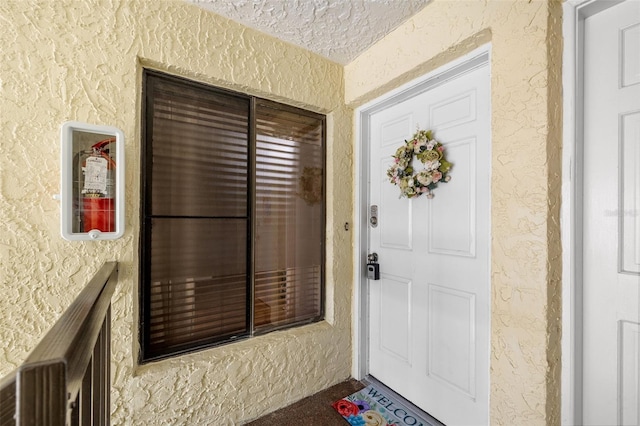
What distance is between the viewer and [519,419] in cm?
114

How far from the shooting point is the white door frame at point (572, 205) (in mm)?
1080

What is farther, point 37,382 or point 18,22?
point 18,22

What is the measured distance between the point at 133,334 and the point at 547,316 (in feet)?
6.18

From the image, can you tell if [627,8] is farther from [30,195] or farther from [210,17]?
[30,195]

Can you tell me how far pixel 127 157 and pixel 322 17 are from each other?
51.7 inches

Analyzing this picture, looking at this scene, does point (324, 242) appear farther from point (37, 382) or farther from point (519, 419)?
point (37, 382)

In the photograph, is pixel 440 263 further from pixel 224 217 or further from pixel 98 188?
pixel 98 188

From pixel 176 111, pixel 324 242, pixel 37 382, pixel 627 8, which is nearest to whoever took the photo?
pixel 37 382

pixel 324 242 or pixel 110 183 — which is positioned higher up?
pixel 110 183

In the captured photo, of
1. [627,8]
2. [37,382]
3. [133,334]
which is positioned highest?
[627,8]

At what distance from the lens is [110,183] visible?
51.3 inches

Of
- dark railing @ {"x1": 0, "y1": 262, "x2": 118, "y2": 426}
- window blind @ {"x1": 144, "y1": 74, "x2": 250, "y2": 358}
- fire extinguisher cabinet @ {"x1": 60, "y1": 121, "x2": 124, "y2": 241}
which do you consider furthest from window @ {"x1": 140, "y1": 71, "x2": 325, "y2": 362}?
dark railing @ {"x1": 0, "y1": 262, "x2": 118, "y2": 426}

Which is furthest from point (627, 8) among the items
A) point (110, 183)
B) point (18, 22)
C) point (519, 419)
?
point (18, 22)

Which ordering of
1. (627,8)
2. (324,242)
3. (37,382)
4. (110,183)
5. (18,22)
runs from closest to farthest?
(37,382) < (627,8) < (18,22) < (110,183) < (324,242)
